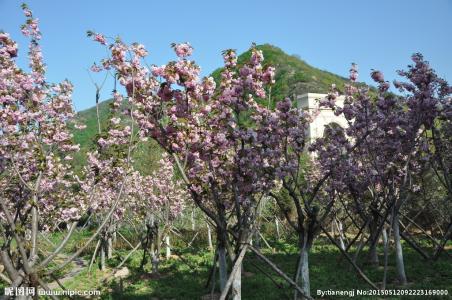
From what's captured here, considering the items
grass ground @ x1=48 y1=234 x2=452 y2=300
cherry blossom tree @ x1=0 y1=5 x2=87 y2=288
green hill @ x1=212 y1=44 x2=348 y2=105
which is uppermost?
green hill @ x1=212 y1=44 x2=348 y2=105

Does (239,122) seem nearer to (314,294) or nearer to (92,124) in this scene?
(314,294)

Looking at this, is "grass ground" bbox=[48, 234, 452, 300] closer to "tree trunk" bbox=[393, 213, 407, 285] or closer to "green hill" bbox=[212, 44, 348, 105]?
"tree trunk" bbox=[393, 213, 407, 285]

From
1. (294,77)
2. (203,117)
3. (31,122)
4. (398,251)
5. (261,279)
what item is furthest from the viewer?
(294,77)

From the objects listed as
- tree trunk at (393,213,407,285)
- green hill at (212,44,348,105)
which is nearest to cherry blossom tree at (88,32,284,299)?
tree trunk at (393,213,407,285)

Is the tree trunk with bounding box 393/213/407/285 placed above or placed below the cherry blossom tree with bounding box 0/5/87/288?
below

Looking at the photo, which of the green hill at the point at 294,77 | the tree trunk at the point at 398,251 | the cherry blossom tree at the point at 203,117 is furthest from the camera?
the green hill at the point at 294,77

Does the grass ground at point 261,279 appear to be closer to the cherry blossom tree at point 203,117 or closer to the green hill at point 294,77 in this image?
the cherry blossom tree at point 203,117

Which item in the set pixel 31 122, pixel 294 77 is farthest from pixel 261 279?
pixel 294 77

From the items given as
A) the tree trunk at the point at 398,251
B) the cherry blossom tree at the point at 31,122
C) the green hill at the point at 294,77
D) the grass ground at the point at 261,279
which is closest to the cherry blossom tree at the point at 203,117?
the cherry blossom tree at the point at 31,122

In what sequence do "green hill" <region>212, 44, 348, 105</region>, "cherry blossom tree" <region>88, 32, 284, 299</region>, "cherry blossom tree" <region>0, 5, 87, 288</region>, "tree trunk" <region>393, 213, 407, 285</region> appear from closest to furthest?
"cherry blossom tree" <region>0, 5, 87, 288</region>, "cherry blossom tree" <region>88, 32, 284, 299</region>, "tree trunk" <region>393, 213, 407, 285</region>, "green hill" <region>212, 44, 348, 105</region>

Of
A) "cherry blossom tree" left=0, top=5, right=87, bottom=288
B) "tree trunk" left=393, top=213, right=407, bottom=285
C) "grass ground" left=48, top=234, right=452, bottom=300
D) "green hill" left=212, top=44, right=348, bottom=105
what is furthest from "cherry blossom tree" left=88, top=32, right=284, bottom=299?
"green hill" left=212, top=44, right=348, bottom=105

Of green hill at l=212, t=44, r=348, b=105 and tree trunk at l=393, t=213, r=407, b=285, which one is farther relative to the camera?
green hill at l=212, t=44, r=348, b=105

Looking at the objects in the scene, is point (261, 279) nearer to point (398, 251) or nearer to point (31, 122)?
point (398, 251)

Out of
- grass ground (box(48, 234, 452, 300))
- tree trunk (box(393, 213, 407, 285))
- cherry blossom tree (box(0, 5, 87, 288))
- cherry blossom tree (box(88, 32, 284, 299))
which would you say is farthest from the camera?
grass ground (box(48, 234, 452, 300))
